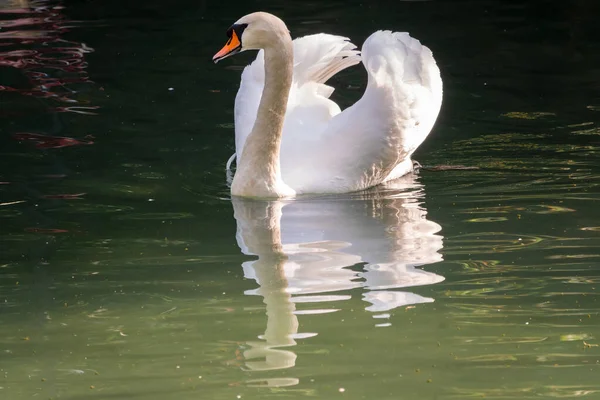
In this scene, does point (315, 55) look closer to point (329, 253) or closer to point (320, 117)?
point (320, 117)

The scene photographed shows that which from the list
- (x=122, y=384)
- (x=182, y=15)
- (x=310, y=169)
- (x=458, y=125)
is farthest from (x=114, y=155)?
(x=182, y=15)

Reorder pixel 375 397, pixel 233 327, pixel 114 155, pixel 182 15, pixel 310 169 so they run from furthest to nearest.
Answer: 1. pixel 182 15
2. pixel 114 155
3. pixel 310 169
4. pixel 233 327
5. pixel 375 397

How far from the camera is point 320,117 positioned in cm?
879

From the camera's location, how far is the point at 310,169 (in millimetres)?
8234

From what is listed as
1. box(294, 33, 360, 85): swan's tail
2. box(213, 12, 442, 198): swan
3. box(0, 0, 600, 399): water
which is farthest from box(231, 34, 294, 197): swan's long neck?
box(294, 33, 360, 85): swan's tail

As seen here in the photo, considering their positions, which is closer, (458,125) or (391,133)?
(391,133)

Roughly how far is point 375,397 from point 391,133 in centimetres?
383

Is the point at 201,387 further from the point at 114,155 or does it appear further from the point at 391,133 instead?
the point at 114,155

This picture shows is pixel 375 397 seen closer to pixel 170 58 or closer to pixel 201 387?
pixel 201 387

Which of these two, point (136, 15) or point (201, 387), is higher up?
point (136, 15)

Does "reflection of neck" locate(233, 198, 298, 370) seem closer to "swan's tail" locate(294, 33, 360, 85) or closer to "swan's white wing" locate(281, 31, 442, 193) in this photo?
"swan's white wing" locate(281, 31, 442, 193)

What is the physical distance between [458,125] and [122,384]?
5774mm

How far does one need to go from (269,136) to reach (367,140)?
0.66 meters

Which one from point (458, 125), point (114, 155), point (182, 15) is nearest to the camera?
point (114, 155)
